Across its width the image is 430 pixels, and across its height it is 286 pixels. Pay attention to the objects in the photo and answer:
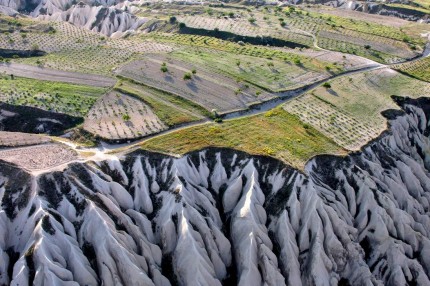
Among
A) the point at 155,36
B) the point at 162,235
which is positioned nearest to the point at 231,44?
the point at 155,36

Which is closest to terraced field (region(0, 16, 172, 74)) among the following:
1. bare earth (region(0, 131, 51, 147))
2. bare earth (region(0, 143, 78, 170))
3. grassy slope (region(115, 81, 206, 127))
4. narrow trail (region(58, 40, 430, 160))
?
grassy slope (region(115, 81, 206, 127))

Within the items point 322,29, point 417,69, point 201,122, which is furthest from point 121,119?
point 322,29

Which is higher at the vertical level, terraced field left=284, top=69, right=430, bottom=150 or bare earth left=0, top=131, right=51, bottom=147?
bare earth left=0, top=131, right=51, bottom=147

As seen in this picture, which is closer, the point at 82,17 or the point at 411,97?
the point at 411,97

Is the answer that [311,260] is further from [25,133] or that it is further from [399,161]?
[25,133]

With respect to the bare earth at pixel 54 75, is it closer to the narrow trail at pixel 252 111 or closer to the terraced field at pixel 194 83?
the terraced field at pixel 194 83

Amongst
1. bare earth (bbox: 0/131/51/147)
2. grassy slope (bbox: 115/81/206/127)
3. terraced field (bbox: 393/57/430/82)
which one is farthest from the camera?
terraced field (bbox: 393/57/430/82)

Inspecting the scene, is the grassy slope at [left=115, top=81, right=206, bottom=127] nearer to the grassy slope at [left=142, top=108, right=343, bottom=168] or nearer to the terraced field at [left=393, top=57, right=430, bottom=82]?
the grassy slope at [left=142, top=108, right=343, bottom=168]
